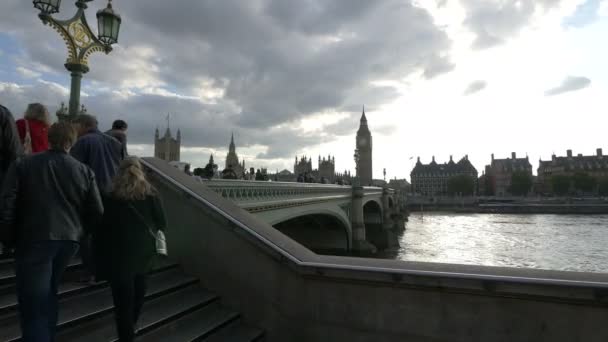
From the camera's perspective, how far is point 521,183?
120 meters

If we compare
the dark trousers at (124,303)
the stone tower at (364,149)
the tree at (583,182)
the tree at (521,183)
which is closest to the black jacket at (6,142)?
the dark trousers at (124,303)

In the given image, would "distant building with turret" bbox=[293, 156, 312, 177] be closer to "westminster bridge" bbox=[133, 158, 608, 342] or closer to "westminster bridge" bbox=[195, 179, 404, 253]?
"westminster bridge" bbox=[195, 179, 404, 253]

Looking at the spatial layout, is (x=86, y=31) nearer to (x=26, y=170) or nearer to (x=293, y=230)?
(x=26, y=170)

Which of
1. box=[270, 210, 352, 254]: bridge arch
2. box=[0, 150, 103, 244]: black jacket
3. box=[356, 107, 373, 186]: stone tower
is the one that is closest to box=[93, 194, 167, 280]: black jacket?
box=[0, 150, 103, 244]: black jacket

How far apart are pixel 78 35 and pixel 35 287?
5.53 metres

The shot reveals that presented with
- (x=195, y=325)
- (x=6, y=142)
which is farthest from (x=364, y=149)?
(x=6, y=142)

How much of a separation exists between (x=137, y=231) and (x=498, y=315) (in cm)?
Answer: 307

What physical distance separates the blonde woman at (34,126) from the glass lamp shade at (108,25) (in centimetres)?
331

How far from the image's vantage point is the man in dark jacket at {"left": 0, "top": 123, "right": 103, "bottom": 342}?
2.47m

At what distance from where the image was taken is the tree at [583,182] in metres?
108

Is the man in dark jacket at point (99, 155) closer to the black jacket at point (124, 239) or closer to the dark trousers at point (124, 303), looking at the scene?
the black jacket at point (124, 239)

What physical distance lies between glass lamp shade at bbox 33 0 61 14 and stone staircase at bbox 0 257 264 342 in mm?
4313

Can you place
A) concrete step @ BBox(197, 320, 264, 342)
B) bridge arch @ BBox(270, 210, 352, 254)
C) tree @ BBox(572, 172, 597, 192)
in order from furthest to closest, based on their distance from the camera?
1. tree @ BBox(572, 172, 597, 192)
2. bridge arch @ BBox(270, 210, 352, 254)
3. concrete step @ BBox(197, 320, 264, 342)

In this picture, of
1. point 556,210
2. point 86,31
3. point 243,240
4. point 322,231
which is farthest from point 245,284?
point 556,210
